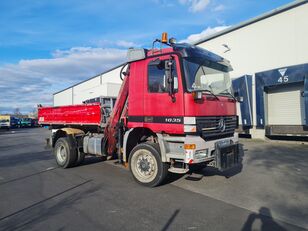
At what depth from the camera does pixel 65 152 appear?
29.8 feet

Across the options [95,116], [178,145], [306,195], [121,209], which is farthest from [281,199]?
[95,116]

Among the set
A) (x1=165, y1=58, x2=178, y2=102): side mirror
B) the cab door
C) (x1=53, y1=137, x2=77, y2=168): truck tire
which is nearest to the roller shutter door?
the cab door

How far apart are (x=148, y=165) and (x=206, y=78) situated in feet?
8.05

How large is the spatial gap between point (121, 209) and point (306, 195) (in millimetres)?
3912

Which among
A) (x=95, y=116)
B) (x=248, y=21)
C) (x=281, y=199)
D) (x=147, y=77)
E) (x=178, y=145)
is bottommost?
(x=281, y=199)

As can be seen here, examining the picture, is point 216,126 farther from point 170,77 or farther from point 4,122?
point 4,122

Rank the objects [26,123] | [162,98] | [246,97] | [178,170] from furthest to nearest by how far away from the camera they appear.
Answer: [26,123], [246,97], [162,98], [178,170]

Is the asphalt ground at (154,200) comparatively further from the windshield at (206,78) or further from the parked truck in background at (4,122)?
the parked truck in background at (4,122)

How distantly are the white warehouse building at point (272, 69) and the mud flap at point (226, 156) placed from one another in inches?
320

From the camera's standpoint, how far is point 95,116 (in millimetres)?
8648

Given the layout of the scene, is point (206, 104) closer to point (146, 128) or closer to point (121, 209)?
point (146, 128)

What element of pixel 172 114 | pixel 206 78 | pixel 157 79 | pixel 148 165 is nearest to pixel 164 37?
pixel 157 79

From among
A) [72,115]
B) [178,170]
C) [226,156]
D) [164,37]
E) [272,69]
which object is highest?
[272,69]

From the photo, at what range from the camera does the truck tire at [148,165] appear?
628 cm
